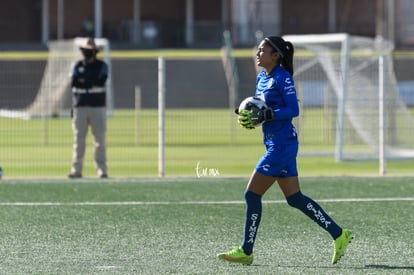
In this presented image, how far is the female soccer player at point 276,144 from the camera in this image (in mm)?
8617

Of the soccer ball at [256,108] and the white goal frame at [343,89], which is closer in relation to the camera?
the soccer ball at [256,108]

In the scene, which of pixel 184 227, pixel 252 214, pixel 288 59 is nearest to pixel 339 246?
pixel 252 214

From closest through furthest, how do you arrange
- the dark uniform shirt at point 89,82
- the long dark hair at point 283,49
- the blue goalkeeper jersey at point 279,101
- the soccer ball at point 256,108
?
1. the soccer ball at point 256,108
2. the blue goalkeeper jersey at point 279,101
3. the long dark hair at point 283,49
4. the dark uniform shirt at point 89,82

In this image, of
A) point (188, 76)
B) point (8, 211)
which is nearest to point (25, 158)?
point (8, 211)

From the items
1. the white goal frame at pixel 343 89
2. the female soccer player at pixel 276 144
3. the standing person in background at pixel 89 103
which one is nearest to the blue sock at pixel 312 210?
the female soccer player at pixel 276 144

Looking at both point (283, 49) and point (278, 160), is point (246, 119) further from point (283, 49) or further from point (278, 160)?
point (283, 49)

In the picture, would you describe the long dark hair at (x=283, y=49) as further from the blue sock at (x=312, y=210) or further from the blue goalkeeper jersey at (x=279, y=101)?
the blue sock at (x=312, y=210)

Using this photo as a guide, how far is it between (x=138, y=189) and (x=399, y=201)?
3.22m

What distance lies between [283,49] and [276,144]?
2.33 feet

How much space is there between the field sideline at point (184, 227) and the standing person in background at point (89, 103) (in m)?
0.73

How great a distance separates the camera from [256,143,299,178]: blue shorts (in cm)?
866

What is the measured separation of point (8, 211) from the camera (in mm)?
12016

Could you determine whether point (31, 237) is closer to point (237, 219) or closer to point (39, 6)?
point (237, 219)

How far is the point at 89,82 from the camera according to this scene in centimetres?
1561
